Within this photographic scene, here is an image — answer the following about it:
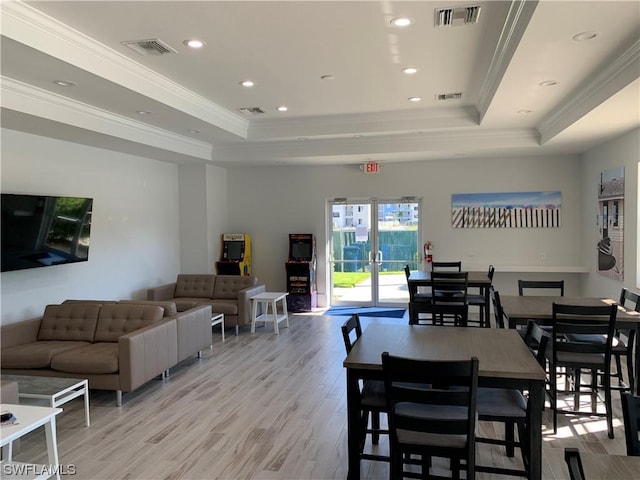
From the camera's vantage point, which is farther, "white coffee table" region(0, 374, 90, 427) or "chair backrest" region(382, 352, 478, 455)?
"white coffee table" region(0, 374, 90, 427)

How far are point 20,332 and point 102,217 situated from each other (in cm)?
225

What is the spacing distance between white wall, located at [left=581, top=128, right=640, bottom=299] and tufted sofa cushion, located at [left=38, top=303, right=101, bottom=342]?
6.58 metres

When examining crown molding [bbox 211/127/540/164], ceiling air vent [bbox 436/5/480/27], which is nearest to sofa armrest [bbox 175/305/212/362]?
crown molding [bbox 211/127/540/164]

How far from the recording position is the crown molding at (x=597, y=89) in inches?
146

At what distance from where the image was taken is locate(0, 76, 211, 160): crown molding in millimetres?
4414

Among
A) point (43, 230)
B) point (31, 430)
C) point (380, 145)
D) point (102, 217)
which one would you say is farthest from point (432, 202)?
point (31, 430)

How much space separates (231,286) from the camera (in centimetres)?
778

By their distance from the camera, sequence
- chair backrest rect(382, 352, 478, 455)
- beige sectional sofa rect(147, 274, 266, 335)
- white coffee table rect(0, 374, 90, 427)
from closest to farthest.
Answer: chair backrest rect(382, 352, 478, 455)
white coffee table rect(0, 374, 90, 427)
beige sectional sofa rect(147, 274, 266, 335)

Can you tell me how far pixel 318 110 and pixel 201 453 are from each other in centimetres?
480

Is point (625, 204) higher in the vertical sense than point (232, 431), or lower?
higher

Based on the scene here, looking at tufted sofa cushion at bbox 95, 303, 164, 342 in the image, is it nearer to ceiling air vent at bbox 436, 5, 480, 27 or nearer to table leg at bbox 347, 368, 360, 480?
table leg at bbox 347, 368, 360, 480

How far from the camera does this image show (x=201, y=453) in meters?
3.59

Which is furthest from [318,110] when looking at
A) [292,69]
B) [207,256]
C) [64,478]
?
[64,478]

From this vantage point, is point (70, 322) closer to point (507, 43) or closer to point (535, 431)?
point (535, 431)
